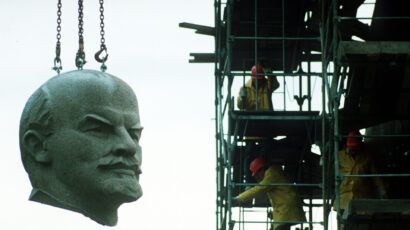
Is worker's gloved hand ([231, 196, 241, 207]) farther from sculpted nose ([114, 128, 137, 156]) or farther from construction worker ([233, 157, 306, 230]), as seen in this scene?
sculpted nose ([114, 128, 137, 156])

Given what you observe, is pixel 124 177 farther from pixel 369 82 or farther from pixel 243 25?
pixel 243 25

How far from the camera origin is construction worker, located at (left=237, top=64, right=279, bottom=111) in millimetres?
45875

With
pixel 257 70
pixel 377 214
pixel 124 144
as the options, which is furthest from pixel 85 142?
pixel 257 70

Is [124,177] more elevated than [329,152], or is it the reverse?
[124,177]

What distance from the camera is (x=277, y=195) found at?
46.4m

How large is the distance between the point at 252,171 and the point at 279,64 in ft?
14.3

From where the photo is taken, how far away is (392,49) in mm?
42594

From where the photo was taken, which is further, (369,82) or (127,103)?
(369,82)

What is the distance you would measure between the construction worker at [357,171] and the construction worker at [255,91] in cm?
220

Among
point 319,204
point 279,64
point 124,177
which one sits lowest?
point 319,204

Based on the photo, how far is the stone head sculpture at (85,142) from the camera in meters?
24.3

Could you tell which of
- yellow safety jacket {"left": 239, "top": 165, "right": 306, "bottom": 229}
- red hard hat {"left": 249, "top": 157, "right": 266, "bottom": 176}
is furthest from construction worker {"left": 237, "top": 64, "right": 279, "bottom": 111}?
yellow safety jacket {"left": 239, "top": 165, "right": 306, "bottom": 229}

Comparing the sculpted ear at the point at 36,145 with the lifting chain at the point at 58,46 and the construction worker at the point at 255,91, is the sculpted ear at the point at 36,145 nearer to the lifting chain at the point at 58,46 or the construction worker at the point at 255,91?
the lifting chain at the point at 58,46

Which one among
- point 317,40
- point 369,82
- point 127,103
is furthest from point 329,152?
point 127,103
